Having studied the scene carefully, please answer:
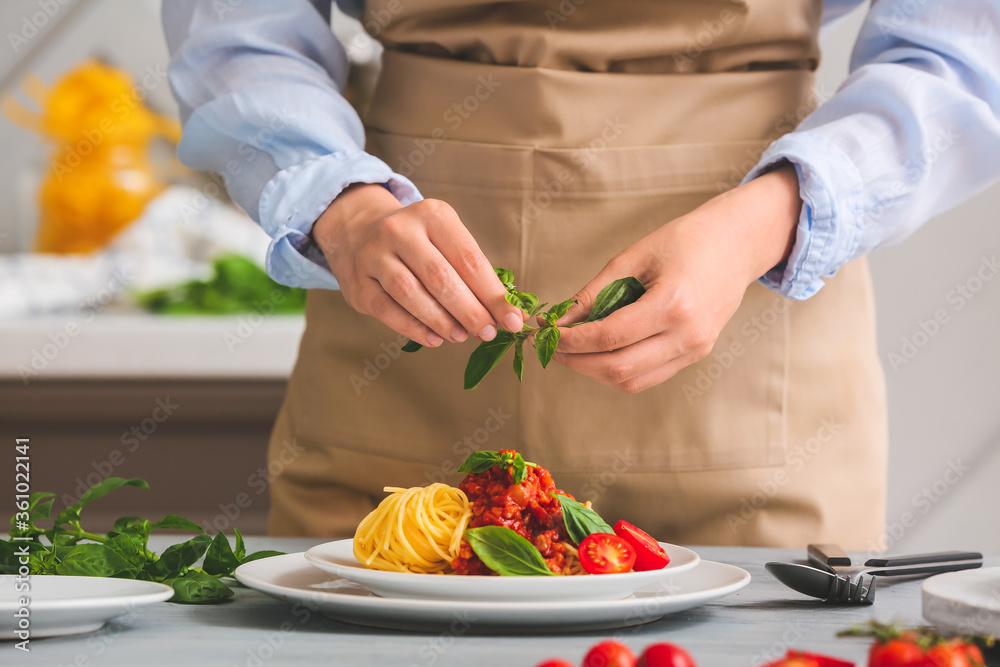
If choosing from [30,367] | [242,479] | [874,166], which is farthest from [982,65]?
[30,367]

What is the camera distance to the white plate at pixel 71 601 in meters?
0.48

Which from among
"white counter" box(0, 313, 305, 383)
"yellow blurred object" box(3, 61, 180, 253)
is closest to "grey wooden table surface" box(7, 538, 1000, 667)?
"white counter" box(0, 313, 305, 383)

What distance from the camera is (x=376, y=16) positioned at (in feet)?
3.28

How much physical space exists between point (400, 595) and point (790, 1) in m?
0.71

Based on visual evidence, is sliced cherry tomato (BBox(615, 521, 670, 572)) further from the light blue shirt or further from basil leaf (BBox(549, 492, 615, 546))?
the light blue shirt

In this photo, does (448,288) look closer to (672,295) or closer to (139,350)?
(672,295)

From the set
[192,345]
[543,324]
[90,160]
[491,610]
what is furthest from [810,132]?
[90,160]

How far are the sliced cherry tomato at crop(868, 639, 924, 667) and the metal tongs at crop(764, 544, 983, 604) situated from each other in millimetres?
236

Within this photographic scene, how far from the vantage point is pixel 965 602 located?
0.48 metres

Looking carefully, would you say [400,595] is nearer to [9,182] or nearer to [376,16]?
[376,16]

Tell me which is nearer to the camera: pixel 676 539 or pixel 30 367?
pixel 676 539

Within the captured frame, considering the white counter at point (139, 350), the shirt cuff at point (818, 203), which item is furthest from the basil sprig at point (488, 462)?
the white counter at point (139, 350)

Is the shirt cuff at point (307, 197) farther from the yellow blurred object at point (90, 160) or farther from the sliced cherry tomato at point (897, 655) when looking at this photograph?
the yellow blurred object at point (90, 160)

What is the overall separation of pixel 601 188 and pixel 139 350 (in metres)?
1.16
